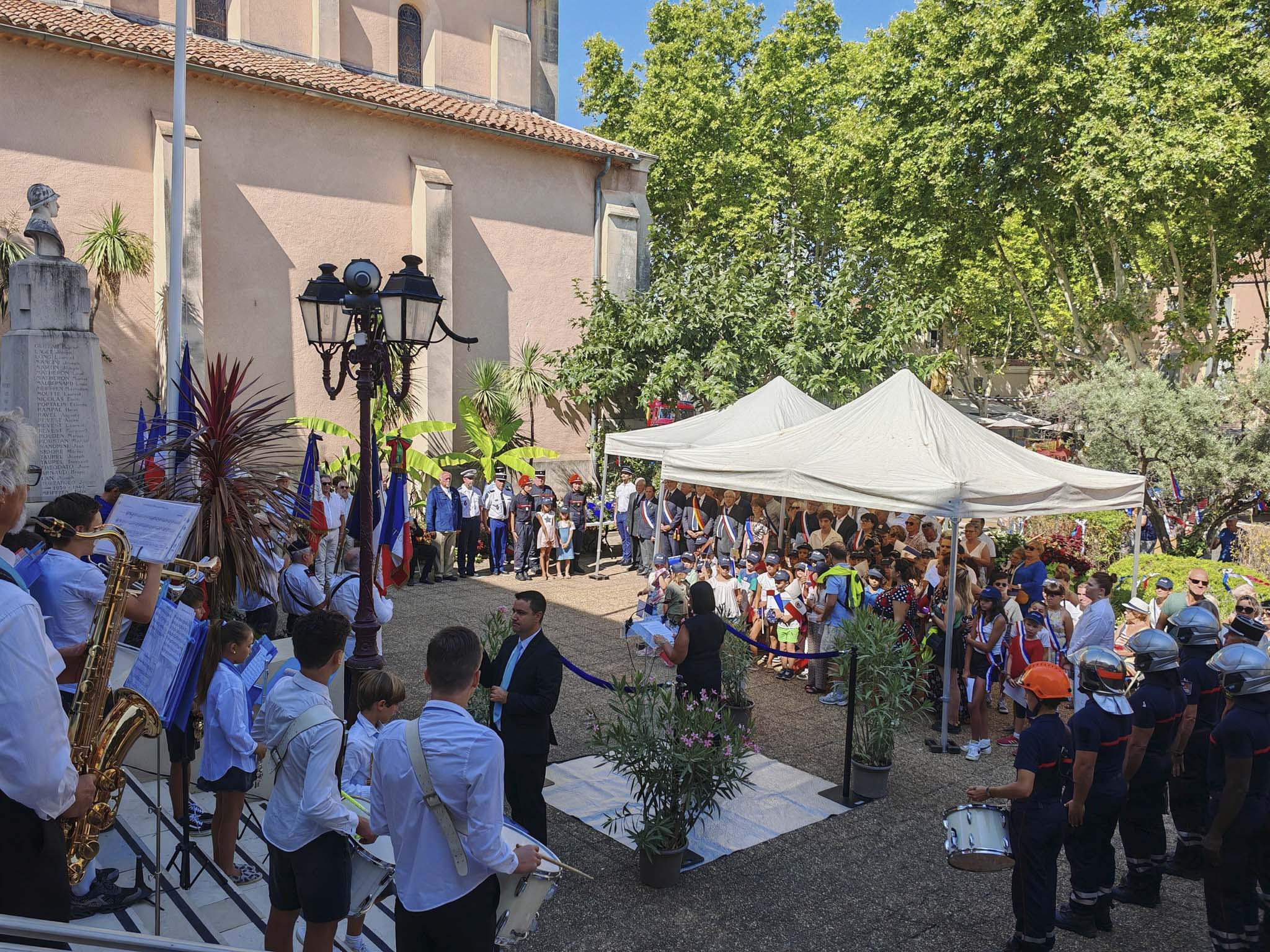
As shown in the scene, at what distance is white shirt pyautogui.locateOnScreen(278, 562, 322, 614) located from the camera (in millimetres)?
8445

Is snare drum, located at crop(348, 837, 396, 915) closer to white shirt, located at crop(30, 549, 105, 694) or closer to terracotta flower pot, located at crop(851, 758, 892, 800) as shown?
white shirt, located at crop(30, 549, 105, 694)

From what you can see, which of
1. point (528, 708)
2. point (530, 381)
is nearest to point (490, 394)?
point (530, 381)

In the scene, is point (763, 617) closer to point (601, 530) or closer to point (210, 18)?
point (601, 530)

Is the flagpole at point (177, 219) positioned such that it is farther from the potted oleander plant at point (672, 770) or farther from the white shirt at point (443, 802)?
the white shirt at point (443, 802)

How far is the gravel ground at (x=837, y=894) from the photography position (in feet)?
18.6

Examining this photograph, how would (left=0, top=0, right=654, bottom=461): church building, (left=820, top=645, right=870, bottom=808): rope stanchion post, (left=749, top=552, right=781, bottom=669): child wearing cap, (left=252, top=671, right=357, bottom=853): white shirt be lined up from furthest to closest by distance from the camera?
1. (left=0, top=0, right=654, bottom=461): church building
2. (left=749, top=552, right=781, bottom=669): child wearing cap
3. (left=820, top=645, right=870, bottom=808): rope stanchion post
4. (left=252, top=671, right=357, bottom=853): white shirt

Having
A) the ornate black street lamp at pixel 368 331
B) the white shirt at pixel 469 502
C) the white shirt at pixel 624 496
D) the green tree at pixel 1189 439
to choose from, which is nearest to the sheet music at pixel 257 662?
the ornate black street lamp at pixel 368 331

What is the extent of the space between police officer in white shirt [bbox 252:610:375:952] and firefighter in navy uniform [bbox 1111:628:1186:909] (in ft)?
15.7

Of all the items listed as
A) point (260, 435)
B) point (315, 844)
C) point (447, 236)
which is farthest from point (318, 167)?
point (315, 844)

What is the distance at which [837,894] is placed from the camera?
621 cm

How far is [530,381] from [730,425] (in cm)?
691

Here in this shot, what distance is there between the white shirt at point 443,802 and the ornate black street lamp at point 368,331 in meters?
3.02

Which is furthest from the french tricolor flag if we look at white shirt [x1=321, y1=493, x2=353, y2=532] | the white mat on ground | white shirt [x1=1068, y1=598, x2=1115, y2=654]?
white shirt [x1=1068, y1=598, x2=1115, y2=654]

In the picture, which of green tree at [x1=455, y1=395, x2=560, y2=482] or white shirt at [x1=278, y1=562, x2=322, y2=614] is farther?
green tree at [x1=455, y1=395, x2=560, y2=482]
